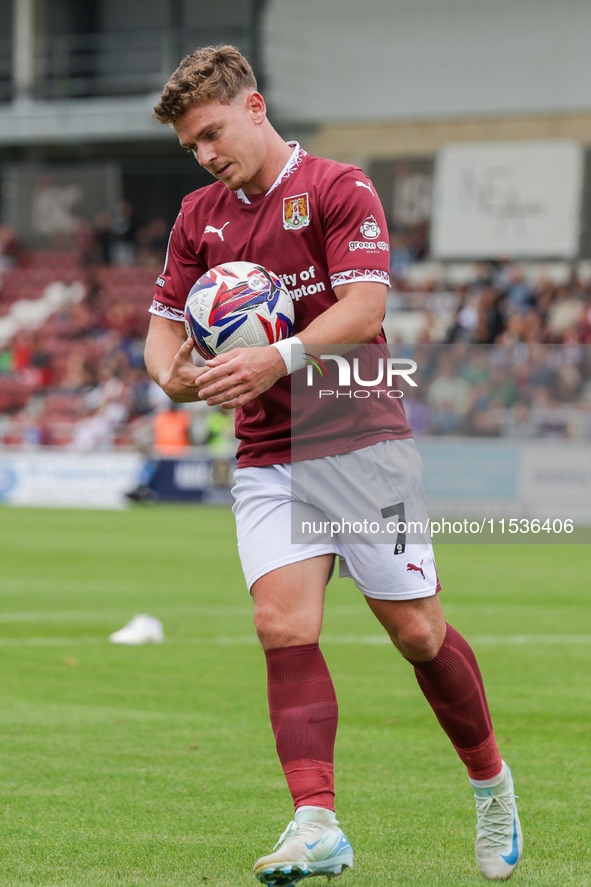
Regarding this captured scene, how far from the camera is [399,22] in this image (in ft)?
94.1

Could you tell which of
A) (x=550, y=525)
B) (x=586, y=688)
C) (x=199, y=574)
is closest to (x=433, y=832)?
(x=586, y=688)

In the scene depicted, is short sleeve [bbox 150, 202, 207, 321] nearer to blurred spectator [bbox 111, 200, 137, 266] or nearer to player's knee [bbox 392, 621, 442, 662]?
player's knee [bbox 392, 621, 442, 662]

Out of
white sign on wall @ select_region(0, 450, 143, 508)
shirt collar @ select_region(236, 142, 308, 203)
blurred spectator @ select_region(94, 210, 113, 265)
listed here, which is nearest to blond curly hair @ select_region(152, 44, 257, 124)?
shirt collar @ select_region(236, 142, 308, 203)

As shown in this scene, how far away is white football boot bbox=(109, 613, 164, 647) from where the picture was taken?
27.3 ft

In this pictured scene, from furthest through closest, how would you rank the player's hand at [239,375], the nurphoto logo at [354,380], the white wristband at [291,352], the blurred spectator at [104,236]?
the blurred spectator at [104,236] < the nurphoto logo at [354,380] < the white wristband at [291,352] < the player's hand at [239,375]

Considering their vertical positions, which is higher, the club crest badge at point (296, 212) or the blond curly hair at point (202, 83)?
the blond curly hair at point (202, 83)

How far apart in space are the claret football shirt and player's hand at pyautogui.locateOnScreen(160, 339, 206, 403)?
27 centimetres

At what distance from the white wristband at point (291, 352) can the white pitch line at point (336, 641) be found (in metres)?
4.96

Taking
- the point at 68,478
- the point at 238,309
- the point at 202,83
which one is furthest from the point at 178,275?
the point at 68,478

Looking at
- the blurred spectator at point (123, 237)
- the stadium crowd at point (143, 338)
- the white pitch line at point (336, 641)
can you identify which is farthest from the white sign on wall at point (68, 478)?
the white pitch line at point (336, 641)

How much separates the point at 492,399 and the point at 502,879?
16.4m

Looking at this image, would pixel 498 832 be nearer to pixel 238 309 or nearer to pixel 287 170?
pixel 238 309

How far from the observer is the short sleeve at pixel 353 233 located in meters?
3.72

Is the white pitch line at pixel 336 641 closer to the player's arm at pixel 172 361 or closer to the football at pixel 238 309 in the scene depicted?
the player's arm at pixel 172 361
